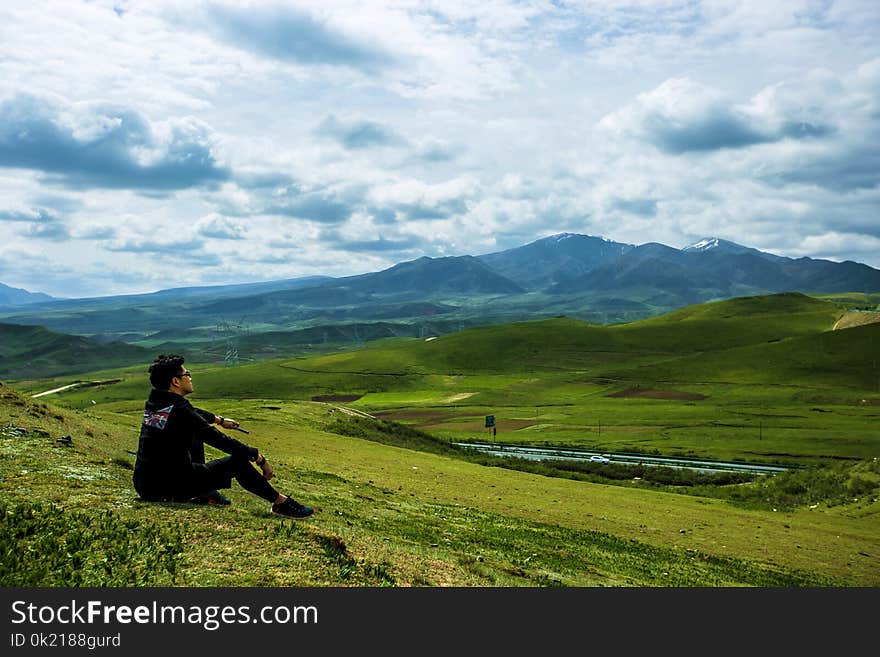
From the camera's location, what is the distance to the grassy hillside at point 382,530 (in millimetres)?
12883

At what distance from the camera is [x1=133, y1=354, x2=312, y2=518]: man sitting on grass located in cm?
1563

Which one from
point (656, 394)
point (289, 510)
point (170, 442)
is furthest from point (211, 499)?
point (656, 394)

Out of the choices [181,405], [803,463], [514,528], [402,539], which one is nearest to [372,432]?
[514,528]

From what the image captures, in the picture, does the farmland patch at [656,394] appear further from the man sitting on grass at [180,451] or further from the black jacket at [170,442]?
the black jacket at [170,442]

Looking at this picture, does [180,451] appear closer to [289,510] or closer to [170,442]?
[170,442]

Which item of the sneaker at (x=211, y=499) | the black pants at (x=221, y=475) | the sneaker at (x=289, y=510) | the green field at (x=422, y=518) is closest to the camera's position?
the green field at (x=422, y=518)

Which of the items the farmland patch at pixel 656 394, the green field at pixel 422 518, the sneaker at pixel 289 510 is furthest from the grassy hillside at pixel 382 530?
the farmland patch at pixel 656 394

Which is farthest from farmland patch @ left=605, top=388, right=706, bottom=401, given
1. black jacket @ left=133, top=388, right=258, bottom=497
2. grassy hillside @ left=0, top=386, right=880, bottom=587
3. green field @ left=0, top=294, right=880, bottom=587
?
black jacket @ left=133, top=388, right=258, bottom=497

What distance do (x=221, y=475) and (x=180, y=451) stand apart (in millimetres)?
1323

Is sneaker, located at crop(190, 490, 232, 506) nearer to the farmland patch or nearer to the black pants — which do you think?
the black pants

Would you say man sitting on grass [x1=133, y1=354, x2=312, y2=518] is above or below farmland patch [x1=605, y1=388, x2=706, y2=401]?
above

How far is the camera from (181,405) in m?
15.6

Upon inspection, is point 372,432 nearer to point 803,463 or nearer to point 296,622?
point 296,622

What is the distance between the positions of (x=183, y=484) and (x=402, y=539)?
7.47 meters
